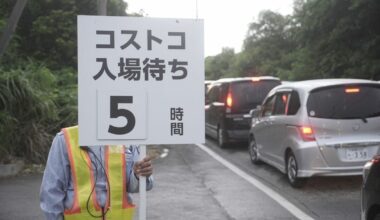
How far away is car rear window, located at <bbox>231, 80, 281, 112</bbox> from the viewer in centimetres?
1497

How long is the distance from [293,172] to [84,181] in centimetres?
643

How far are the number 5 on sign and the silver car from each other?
589 centimetres

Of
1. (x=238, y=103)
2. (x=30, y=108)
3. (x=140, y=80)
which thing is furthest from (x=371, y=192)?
(x=238, y=103)

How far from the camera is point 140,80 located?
3.55 metres

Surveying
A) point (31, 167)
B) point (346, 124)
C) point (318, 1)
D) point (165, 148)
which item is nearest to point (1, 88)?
point (31, 167)

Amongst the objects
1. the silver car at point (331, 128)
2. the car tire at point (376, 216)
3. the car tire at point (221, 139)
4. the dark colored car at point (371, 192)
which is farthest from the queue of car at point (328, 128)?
the car tire at point (221, 139)

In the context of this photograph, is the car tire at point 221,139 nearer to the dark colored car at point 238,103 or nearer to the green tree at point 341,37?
the dark colored car at point 238,103

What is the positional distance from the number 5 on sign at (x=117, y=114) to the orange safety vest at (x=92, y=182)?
11 cm

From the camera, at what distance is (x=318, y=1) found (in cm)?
3123

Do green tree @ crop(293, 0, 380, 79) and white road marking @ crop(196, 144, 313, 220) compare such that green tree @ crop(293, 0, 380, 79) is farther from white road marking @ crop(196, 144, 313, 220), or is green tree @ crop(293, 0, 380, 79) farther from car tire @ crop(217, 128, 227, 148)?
white road marking @ crop(196, 144, 313, 220)

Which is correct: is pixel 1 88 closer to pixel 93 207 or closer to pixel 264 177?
pixel 264 177

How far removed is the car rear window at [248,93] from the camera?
49.1 ft

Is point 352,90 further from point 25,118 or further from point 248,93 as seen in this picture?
point 25,118

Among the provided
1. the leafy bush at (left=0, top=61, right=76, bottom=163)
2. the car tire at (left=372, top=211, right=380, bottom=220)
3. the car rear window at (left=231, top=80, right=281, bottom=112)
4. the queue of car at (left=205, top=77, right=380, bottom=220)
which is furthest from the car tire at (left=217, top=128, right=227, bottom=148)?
the car tire at (left=372, top=211, right=380, bottom=220)
